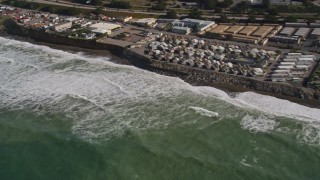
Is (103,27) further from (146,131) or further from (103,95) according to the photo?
(146,131)

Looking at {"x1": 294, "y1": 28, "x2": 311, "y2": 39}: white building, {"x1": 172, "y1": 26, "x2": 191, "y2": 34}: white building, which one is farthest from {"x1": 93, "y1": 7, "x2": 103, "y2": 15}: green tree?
{"x1": 294, "y1": 28, "x2": 311, "y2": 39}: white building

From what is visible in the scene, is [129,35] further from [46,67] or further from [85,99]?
[85,99]

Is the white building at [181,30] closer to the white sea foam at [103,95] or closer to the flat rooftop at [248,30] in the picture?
the flat rooftop at [248,30]

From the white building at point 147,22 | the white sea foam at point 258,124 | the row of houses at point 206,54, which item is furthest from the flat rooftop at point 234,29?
the white sea foam at point 258,124

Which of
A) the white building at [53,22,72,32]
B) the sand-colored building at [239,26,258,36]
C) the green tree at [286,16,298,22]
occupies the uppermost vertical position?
the green tree at [286,16,298,22]

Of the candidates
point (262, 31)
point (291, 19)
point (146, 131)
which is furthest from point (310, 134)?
point (291, 19)

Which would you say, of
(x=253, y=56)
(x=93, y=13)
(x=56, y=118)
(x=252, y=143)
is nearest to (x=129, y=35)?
(x=93, y=13)

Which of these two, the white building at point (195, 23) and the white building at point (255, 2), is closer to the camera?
the white building at point (195, 23)

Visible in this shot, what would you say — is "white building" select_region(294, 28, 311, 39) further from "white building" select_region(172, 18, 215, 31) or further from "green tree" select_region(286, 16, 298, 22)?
"white building" select_region(172, 18, 215, 31)
